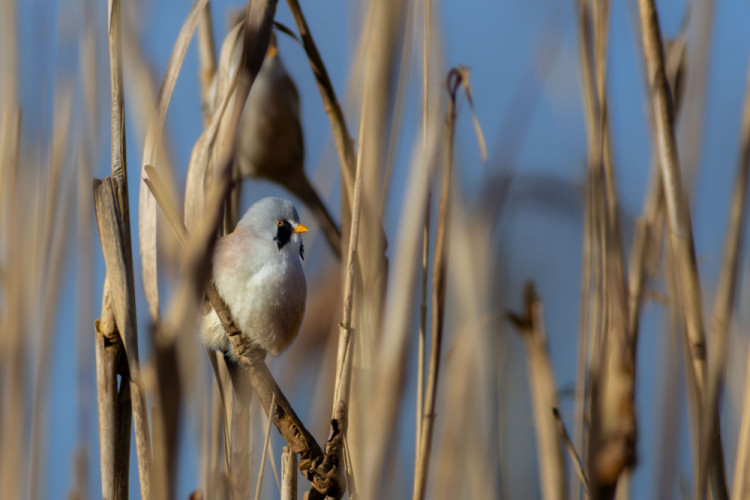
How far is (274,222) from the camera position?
1.34 meters

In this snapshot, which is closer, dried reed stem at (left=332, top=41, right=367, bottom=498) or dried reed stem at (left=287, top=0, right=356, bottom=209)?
dried reed stem at (left=332, top=41, right=367, bottom=498)

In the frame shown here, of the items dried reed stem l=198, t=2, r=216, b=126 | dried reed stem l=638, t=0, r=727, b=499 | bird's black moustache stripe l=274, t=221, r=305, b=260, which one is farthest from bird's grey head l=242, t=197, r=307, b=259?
dried reed stem l=638, t=0, r=727, b=499

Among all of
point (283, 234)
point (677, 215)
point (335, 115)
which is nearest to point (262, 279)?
point (283, 234)

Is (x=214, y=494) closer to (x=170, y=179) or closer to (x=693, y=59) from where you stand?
(x=170, y=179)

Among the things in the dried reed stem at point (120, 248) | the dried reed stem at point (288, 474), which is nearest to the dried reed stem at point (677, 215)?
the dried reed stem at point (288, 474)

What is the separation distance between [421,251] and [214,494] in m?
Answer: 0.43

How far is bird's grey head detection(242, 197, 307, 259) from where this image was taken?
4.32 ft

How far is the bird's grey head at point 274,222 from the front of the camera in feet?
4.32

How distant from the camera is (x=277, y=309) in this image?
48.6 inches

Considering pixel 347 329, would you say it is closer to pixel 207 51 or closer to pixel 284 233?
pixel 284 233

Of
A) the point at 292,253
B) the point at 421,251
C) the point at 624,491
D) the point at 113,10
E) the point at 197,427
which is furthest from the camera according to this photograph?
the point at 292,253

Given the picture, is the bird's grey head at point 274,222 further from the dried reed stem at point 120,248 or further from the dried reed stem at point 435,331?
the dried reed stem at point 120,248

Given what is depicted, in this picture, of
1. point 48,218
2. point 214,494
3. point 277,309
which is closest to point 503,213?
point 277,309

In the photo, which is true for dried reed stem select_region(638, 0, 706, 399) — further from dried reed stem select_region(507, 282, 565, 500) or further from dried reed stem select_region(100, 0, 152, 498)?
dried reed stem select_region(100, 0, 152, 498)
